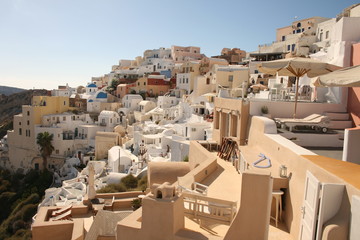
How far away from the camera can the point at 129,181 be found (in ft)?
68.0

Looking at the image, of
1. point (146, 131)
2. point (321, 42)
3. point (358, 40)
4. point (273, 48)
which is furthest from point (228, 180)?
point (273, 48)

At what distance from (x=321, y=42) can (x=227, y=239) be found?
31304mm

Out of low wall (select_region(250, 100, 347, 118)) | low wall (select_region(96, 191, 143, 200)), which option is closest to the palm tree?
low wall (select_region(96, 191, 143, 200))

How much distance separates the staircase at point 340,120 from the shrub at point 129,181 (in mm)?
14536

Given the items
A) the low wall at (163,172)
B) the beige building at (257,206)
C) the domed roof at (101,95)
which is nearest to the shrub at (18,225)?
the beige building at (257,206)

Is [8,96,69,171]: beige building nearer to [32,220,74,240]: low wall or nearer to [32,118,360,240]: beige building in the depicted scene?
[32,220,74,240]: low wall

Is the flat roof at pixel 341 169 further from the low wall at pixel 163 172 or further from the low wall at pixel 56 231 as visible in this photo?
the low wall at pixel 56 231

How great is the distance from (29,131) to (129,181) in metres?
22.5

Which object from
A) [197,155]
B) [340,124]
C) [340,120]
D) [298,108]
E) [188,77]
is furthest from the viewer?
[188,77]

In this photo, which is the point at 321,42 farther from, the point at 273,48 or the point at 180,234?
the point at 180,234

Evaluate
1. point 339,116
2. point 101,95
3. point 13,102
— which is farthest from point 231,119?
point 13,102

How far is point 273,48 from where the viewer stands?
41.0m

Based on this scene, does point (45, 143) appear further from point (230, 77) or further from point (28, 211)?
point (230, 77)

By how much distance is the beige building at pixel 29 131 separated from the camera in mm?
35562
